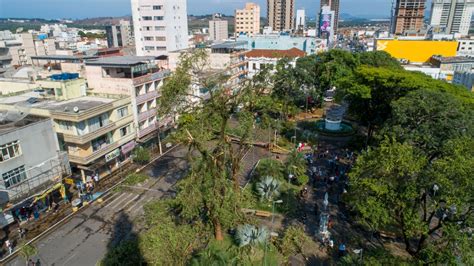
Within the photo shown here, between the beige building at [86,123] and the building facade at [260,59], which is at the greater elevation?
the building facade at [260,59]

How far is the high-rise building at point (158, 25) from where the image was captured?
234 feet

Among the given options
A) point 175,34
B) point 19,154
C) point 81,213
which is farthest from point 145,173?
point 175,34

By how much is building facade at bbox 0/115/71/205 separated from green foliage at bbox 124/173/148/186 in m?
5.40

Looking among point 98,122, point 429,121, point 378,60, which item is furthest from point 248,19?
point 429,121

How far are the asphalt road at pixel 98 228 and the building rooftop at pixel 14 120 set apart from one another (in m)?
8.62

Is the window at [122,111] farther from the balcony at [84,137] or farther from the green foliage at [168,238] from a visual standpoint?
the green foliage at [168,238]

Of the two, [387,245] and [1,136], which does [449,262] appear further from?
[1,136]

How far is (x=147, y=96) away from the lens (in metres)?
37.3

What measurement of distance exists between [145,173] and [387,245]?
23592mm

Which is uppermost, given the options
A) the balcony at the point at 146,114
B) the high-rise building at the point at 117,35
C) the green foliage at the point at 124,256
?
the high-rise building at the point at 117,35

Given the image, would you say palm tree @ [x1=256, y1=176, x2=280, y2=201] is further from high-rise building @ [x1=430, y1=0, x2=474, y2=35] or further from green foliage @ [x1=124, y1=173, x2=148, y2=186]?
high-rise building @ [x1=430, y1=0, x2=474, y2=35]

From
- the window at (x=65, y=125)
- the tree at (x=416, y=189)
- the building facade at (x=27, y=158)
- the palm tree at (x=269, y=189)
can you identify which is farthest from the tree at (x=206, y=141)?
the building facade at (x=27, y=158)

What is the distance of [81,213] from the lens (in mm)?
26406

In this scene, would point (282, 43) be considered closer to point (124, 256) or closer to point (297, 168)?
point (297, 168)
